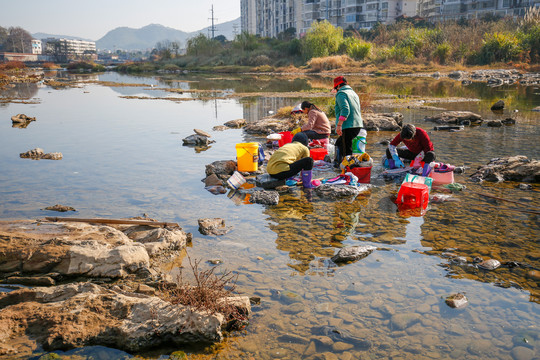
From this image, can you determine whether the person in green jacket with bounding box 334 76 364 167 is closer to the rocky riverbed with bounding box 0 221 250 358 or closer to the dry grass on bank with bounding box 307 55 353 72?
the rocky riverbed with bounding box 0 221 250 358

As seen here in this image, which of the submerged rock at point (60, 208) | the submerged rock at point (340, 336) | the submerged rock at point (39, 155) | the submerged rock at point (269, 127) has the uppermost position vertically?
the submerged rock at point (269, 127)

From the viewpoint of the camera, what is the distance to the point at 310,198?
8359 millimetres

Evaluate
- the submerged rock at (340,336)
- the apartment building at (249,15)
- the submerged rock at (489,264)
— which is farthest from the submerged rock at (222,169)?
the apartment building at (249,15)

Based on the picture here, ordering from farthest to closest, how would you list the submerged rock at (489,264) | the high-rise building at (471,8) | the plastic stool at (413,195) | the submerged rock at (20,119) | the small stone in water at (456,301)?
the high-rise building at (471,8), the submerged rock at (20,119), the plastic stool at (413,195), the submerged rock at (489,264), the small stone in water at (456,301)

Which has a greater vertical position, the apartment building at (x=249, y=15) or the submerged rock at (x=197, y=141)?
the apartment building at (x=249, y=15)

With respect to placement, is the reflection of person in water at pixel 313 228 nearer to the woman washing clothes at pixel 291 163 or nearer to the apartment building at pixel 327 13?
the woman washing clothes at pixel 291 163

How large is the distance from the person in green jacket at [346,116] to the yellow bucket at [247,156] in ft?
6.50

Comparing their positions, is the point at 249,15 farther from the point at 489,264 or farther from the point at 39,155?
the point at 489,264

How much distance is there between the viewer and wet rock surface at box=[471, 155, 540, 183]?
9062 mm

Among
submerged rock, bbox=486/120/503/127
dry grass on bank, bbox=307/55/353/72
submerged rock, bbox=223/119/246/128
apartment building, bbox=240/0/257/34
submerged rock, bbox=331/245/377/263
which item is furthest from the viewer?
apartment building, bbox=240/0/257/34

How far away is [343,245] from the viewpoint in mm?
6230

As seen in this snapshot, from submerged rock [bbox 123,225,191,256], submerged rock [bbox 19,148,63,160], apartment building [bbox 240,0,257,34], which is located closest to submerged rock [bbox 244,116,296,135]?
submerged rock [bbox 19,148,63,160]

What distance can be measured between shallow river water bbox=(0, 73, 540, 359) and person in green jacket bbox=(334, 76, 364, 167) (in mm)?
1018

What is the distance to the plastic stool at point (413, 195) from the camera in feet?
24.9
